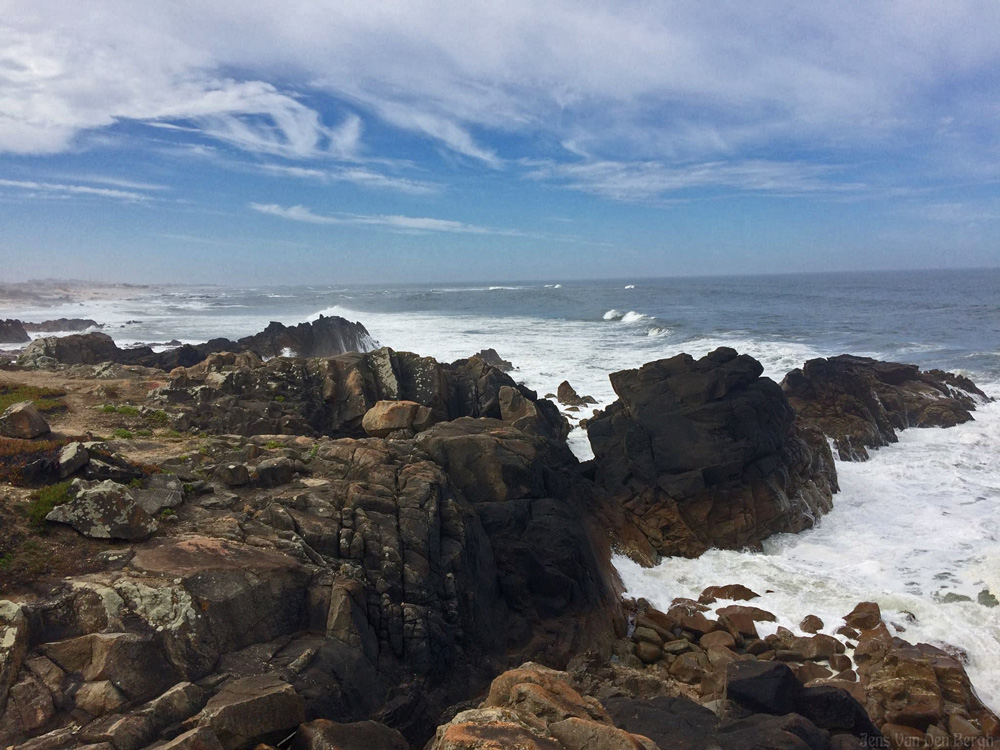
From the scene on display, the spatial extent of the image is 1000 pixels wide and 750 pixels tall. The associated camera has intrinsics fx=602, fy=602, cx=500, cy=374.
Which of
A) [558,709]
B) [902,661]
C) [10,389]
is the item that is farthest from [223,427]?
[902,661]

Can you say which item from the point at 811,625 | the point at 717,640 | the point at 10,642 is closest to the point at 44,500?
the point at 10,642

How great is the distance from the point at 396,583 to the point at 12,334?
57.0m

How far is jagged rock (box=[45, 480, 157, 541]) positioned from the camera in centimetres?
904

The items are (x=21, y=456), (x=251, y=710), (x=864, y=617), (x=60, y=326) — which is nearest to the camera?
(x=251, y=710)

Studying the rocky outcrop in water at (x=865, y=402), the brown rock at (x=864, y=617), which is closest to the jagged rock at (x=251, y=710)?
the brown rock at (x=864, y=617)

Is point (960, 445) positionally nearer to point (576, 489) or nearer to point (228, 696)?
point (576, 489)

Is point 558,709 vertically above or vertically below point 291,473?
below

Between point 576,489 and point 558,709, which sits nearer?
point 558,709

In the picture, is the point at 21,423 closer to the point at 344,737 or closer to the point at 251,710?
the point at 251,710

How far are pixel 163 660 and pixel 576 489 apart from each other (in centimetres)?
1222

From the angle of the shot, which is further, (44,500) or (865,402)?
(865,402)

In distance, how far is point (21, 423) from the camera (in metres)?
12.6

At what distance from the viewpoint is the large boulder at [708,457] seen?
1830cm

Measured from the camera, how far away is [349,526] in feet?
35.2
